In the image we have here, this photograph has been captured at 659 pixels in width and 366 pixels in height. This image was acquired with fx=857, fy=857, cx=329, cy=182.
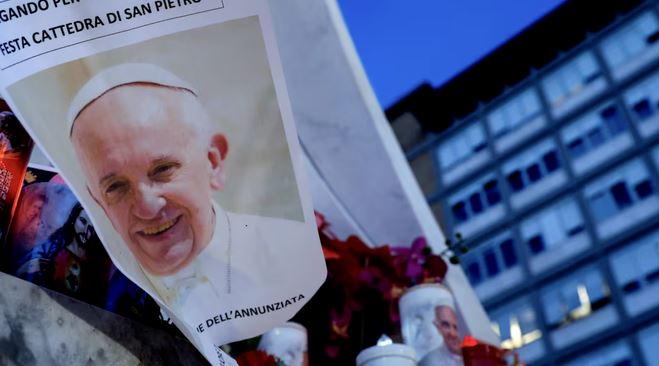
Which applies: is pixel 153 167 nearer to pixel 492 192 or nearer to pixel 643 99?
pixel 643 99

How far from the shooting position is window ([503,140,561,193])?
1905cm

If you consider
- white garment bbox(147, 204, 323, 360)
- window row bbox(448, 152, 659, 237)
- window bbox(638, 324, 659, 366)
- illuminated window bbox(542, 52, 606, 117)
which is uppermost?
illuminated window bbox(542, 52, 606, 117)

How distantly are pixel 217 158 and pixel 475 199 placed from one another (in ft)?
65.1

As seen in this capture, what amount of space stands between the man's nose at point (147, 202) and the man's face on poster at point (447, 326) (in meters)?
0.73

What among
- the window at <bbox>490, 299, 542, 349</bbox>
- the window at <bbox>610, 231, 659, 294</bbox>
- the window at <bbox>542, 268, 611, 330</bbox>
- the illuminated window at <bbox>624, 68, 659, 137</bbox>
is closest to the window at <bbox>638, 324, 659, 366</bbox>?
the window at <bbox>610, 231, 659, 294</bbox>

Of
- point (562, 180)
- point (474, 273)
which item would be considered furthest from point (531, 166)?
point (474, 273)

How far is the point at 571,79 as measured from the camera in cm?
1948

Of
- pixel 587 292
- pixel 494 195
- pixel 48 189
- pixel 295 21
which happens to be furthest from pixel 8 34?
pixel 494 195

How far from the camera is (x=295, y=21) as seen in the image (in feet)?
6.27

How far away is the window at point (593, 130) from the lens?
59.4 feet

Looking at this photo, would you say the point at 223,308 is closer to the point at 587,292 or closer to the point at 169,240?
the point at 169,240

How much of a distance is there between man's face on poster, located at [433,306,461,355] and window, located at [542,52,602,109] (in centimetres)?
1846

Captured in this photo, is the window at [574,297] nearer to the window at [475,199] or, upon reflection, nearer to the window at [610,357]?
the window at [610,357]

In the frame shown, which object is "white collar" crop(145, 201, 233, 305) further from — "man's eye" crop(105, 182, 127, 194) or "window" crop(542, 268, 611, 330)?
"window" crop(542, 268, 611, 330)
